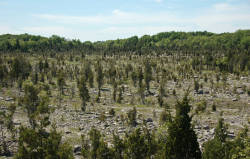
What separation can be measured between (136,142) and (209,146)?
14.4 ft

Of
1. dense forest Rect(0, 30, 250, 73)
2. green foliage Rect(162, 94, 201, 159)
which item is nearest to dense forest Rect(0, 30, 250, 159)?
green foliage Rect(162, 94, 201, 159)

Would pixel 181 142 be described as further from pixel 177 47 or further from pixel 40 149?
pixel 177 47

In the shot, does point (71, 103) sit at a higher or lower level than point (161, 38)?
lower

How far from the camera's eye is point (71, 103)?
3200 cm

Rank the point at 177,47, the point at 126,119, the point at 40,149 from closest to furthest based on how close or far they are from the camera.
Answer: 1. the point at 40,149
2. the point at 126,119
3. the point at 177,47

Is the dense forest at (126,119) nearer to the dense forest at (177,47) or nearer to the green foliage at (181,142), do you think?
the green foliage at (181,142)

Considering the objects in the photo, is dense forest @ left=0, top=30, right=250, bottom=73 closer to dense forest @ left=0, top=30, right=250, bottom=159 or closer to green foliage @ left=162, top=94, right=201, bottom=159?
dense forest @ left=0, top=30, right=250, bottom=159

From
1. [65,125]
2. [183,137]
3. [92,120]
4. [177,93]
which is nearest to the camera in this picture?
[183,137]

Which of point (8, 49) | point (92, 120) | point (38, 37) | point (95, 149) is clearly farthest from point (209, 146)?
point (38, 37)

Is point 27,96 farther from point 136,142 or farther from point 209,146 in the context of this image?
point 209,146

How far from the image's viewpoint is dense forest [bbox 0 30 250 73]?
62.4 metres

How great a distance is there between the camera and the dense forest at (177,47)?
205 ft

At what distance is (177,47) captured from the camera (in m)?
101

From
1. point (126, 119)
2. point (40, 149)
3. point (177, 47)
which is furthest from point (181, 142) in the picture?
point (177, 47)
